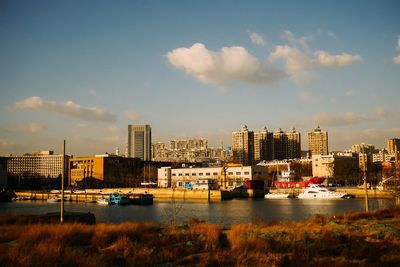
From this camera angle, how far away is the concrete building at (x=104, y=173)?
17562cm

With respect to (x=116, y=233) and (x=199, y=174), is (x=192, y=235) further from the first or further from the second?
(x=199, y=174)

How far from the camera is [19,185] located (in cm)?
17412

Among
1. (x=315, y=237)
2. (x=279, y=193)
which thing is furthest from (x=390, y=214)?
(x=279, y=193)

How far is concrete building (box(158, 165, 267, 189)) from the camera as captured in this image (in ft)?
482

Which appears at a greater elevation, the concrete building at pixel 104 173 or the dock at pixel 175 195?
the concrete building at pixel 104 173

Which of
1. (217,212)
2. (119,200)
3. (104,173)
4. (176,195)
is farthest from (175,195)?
(104,173)

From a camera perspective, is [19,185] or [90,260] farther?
[19,185]

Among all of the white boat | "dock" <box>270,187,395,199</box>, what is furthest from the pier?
the white boat

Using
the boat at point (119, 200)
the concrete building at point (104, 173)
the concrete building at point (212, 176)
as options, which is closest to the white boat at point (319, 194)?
the concrete building at point (212, 176)

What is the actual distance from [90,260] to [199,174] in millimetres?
143297

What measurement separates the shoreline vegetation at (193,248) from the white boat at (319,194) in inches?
3532

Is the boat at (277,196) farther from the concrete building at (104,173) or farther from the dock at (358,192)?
the concrete building at (104,173)

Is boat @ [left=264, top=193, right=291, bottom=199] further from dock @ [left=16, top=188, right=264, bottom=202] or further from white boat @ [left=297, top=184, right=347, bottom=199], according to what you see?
dock @ [left=16, top=188, right=264, bottom=202]

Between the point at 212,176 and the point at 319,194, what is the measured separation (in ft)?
160
